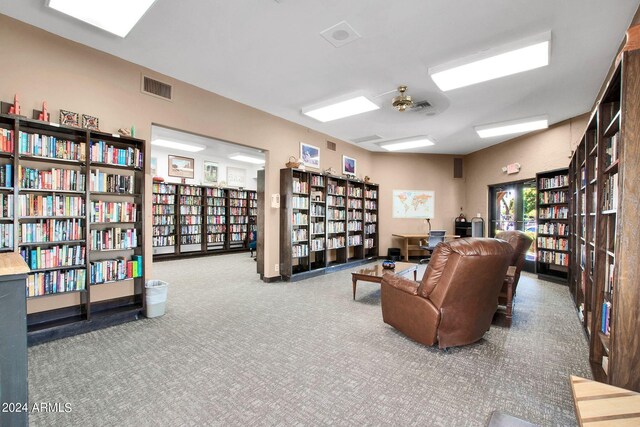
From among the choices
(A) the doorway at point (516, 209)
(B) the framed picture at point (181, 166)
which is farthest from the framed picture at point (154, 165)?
(A) the doorway at point (516, 209)

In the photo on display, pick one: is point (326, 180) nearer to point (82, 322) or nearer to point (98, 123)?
point (98, 123)

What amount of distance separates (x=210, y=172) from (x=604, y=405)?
387 inches

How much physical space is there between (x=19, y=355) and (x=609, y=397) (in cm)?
270

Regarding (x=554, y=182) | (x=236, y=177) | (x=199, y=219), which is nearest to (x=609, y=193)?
(x=554, y=182)

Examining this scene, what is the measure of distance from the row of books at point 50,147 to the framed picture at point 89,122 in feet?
0.67

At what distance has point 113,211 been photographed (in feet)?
11.3

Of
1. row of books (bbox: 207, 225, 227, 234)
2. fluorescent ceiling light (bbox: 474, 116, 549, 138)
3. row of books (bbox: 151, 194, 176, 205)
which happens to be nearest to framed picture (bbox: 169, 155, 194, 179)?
row of books (bbox: 151, 194, 176, 205)

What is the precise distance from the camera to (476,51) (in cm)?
333

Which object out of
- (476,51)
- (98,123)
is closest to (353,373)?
(476,51)

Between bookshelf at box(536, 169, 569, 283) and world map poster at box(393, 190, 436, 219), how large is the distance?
10.0 ft

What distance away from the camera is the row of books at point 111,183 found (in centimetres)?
329

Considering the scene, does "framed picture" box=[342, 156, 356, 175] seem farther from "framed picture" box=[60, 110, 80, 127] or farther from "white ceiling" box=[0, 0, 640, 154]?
"framed picture" box=[60, 110, 80, 127]

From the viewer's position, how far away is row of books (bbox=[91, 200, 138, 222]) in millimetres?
3320

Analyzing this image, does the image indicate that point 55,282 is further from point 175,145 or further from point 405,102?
point 175,145
